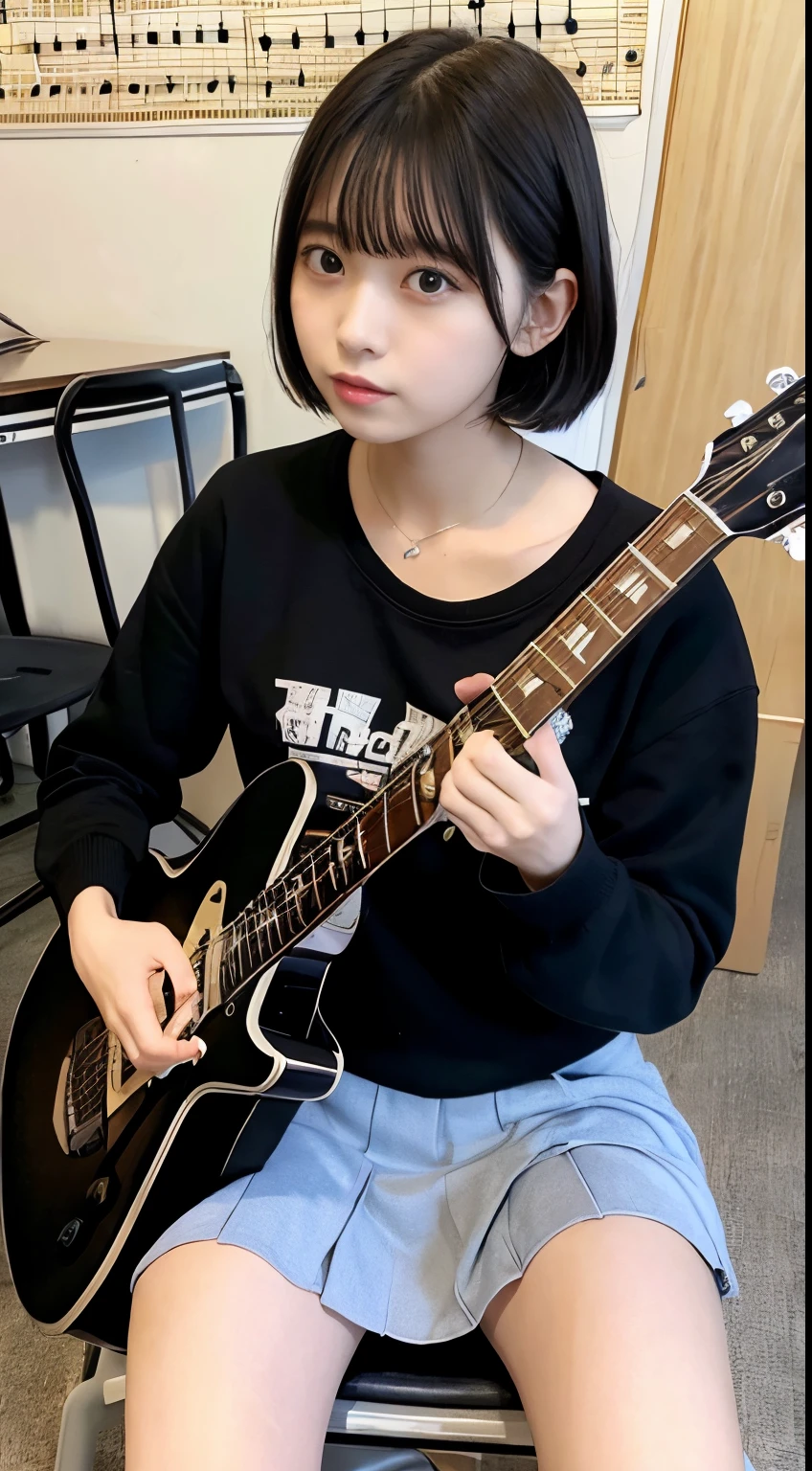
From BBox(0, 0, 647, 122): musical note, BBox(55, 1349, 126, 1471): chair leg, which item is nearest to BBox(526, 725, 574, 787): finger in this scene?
BBox(55, 1349, 126, 1471): chair leg

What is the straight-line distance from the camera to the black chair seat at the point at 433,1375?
2.04 feet

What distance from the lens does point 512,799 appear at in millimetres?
548

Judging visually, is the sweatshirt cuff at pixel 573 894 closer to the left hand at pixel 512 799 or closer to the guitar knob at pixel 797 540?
the left hand at pixel 512 799

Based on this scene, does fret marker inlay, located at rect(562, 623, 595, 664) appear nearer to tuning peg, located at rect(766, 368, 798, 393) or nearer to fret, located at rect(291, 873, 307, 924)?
tuning peg, located at rect(766, 368, 798, 393)

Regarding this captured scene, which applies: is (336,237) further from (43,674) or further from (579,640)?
(43,674)

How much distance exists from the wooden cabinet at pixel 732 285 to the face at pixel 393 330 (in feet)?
2.32

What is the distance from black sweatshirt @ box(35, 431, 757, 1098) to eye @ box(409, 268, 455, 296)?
198 millimetres

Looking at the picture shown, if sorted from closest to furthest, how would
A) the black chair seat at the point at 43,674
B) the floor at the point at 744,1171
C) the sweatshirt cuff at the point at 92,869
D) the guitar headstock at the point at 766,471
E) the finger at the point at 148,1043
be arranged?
the guitar headstock at the point at 766,471 < the finger at the point at 148,1043 < the sweatshirt cuff at the point at 92,869 < the floor at the point at 744,1171 < the black chair seat at the point at 43,674

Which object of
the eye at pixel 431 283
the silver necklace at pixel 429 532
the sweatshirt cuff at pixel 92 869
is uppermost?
the eye at pixel 431 283

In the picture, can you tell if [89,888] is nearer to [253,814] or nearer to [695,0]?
[253,814]

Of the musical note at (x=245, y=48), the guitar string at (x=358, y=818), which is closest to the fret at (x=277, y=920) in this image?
the guitar string at (x=358, y=818)

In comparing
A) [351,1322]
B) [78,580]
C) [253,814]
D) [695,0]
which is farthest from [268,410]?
[351,1322]

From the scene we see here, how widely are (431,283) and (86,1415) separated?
35.2 inches

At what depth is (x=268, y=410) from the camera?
154cm
